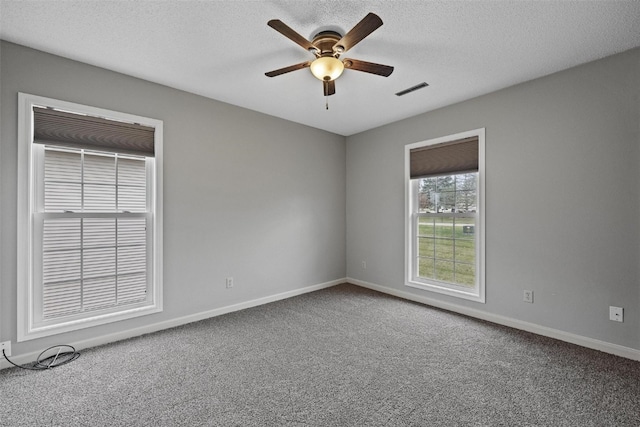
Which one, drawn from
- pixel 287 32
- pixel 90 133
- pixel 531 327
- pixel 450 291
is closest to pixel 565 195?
pixel 531 327

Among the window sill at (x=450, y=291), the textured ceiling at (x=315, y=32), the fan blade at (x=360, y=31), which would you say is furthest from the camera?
the window sill at (x=450, y=291)

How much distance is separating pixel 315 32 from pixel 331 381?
257 centimetres

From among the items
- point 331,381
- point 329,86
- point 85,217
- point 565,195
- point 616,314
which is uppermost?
point 329,86

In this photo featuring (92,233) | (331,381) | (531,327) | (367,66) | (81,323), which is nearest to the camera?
(331,381)

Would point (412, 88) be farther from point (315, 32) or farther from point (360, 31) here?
point (360, 31)

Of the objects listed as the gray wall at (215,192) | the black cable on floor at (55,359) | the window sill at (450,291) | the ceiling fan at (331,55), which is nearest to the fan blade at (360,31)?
the ceiling fan at (331,55)

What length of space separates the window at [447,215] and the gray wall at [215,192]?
131 cm

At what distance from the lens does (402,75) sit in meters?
2.81

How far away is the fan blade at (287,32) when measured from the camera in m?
1.71

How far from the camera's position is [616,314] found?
2438 mm

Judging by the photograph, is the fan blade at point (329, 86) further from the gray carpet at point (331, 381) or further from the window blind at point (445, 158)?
the gray carpet at point (331, 381)

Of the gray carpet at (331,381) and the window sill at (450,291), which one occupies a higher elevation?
the window sill at (450,291)

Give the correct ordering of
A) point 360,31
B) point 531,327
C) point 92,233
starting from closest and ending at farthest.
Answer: point 360,31 → point 92,233 → point 531,327

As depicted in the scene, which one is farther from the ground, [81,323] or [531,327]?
[81,323]
